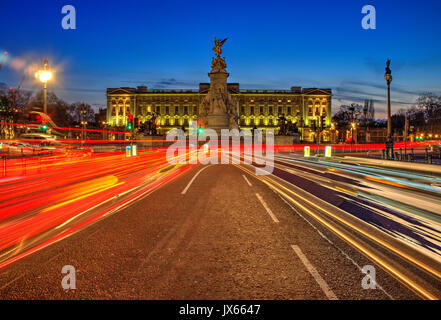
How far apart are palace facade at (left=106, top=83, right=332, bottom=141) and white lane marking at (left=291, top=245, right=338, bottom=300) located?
117m

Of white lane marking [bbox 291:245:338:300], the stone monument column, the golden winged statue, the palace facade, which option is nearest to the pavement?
white lane marking [bbox 291:245:338:300]

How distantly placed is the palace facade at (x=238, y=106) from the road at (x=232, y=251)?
114544 millimetres

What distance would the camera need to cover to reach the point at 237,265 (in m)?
4.01

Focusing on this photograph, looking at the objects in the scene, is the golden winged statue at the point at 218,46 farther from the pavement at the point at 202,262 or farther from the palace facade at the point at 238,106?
the palace facade at the point at 238,106

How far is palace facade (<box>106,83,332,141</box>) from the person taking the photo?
4734 inches

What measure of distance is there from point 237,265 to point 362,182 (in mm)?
10526

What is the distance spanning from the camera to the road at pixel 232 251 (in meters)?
3.35

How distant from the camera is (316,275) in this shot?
3.67 m

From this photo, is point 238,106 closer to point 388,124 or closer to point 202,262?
point 388,124

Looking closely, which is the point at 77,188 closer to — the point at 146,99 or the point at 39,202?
the point at 39,202

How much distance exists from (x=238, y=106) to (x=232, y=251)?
118 m

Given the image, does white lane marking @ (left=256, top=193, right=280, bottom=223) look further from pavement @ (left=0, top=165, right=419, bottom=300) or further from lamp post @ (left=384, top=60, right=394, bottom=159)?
lamp post @ (left=384, top=60, right=394, bottom=159)

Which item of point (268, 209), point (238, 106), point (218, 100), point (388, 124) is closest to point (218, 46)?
point (218, 100)

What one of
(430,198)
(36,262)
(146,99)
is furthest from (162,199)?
Result: (146,99)
